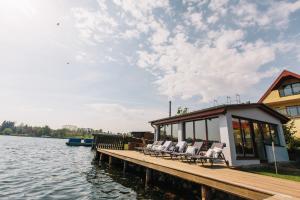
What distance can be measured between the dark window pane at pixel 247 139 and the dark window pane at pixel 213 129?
1.46 metres

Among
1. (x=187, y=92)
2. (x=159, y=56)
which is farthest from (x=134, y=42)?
(x=187, y=92)

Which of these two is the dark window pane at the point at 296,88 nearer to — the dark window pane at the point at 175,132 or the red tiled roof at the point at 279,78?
the red tiled roof at the point at 279,78

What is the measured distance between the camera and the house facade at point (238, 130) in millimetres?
10284

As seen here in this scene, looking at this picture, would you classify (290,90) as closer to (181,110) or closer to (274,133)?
(274,133)

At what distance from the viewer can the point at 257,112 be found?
12727 millimetres

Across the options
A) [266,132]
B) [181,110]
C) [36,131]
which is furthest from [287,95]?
[36,131]

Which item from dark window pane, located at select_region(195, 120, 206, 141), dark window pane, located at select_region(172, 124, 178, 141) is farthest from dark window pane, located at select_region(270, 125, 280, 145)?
dark window pane, located at select_region(172, 124, 178, 141)

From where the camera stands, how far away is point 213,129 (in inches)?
460

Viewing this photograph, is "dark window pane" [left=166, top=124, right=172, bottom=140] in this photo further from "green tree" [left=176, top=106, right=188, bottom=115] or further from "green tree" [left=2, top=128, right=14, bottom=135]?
"green tree" [left=2, top=128, right=14, bottom=135]

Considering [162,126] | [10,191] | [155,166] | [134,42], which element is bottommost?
[10,191]

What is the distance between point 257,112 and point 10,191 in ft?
46.6

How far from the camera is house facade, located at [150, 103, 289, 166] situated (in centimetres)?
1028

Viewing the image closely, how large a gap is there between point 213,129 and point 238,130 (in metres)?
1.36

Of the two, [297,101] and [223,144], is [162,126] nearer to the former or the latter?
[223,144]
